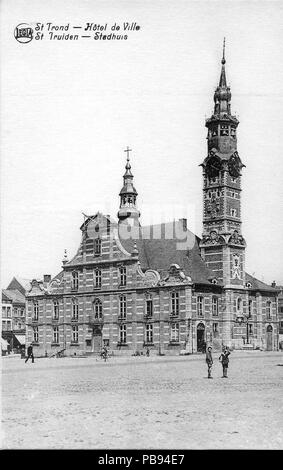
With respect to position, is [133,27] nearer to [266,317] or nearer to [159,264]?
[159,264]

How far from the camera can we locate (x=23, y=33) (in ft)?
52.7

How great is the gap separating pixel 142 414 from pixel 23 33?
924 centimetres

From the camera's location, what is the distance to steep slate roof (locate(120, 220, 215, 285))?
4591 cm

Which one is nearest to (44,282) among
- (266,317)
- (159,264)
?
(159,264)

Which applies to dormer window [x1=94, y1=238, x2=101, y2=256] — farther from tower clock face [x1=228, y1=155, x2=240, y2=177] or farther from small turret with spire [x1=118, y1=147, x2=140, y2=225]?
small turret with spire [x1=118, y1=147, x2=140, y2=225]

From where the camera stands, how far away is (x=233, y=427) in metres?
13.6

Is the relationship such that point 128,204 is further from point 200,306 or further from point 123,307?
point 200,306

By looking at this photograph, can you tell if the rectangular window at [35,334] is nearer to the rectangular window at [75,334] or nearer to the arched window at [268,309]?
the rectangular window at [75,334]

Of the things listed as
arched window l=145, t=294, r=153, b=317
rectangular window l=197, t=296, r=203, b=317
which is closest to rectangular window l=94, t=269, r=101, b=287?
arched window l=145, t=294, r=153, b=317

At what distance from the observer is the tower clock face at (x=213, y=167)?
1795 inches

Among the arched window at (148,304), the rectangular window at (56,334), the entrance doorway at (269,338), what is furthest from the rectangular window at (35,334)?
the entrance doorway at (269,338)
